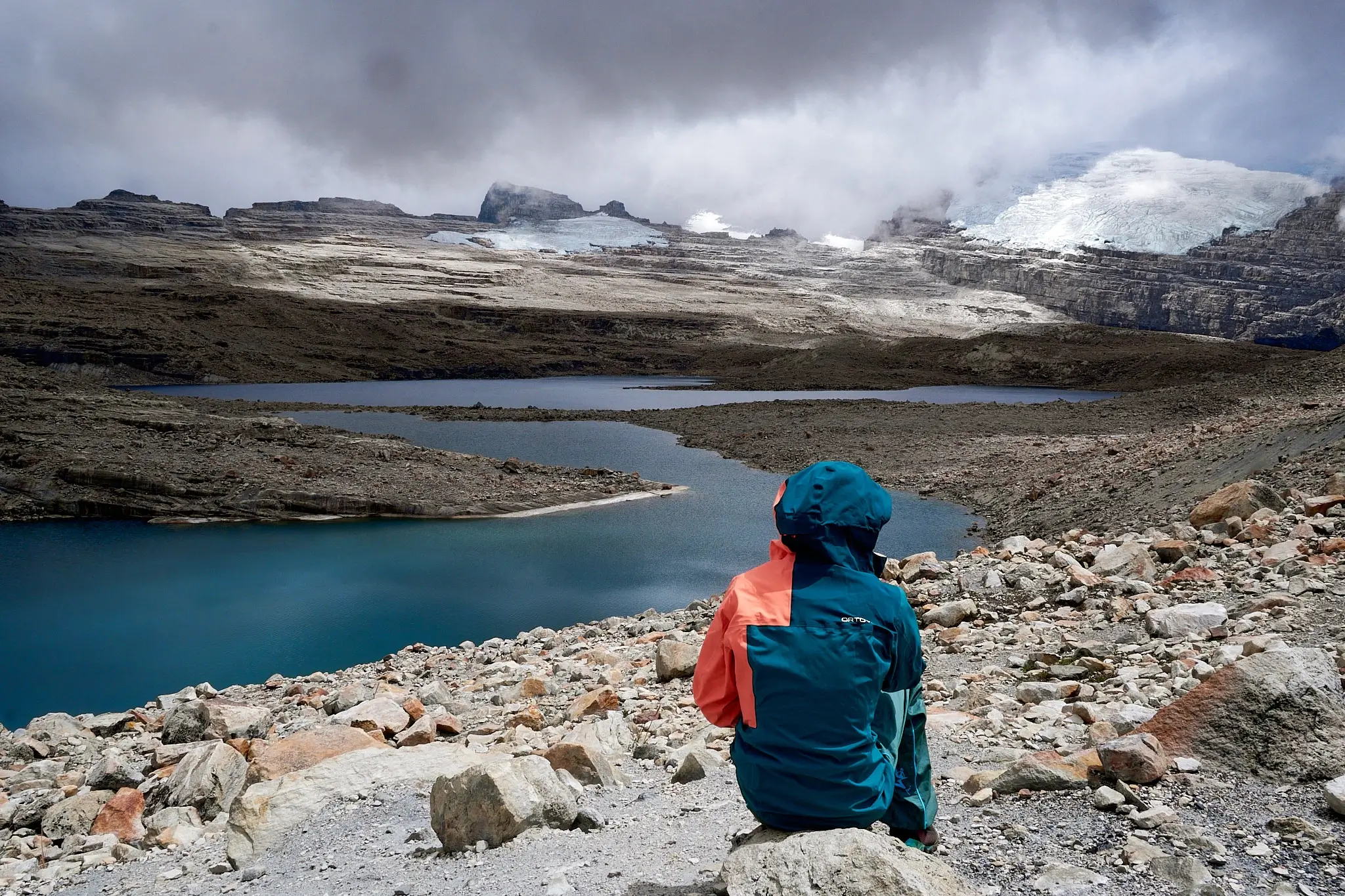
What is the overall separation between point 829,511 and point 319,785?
327 cm

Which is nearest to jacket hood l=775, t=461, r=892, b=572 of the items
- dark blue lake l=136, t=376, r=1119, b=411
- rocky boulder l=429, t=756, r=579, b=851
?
rocky boulder l=429, t=756, r=579, b=851

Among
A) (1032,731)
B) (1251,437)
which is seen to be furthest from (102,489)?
(1251,437)

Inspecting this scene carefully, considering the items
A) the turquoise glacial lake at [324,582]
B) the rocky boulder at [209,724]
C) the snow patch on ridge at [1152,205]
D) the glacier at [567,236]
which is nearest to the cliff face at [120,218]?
the glacier at [567,236]


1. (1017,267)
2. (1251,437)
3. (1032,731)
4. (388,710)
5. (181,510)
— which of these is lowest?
(181,510)

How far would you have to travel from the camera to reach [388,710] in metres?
6.73

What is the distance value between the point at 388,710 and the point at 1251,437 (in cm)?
1424

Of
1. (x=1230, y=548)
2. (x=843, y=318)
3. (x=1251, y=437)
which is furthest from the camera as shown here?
(x=843, y=318)

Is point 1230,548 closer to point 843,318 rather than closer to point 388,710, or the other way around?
point 388,710

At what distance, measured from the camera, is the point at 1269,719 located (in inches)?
146

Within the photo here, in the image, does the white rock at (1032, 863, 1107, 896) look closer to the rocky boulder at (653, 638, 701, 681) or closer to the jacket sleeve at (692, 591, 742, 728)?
the jacket sleeve at (692, 591, 742, 728)

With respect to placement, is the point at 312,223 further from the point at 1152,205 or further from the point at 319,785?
the point at 319,785

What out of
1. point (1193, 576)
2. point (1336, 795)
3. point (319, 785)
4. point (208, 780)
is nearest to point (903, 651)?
point (1336, 795)

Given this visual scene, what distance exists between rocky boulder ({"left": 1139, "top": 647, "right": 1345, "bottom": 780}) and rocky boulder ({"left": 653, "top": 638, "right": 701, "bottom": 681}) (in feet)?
13.2

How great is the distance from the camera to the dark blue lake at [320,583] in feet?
42.0
